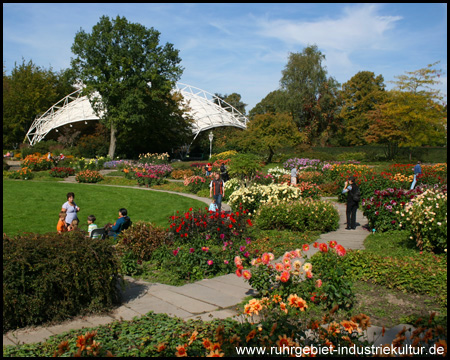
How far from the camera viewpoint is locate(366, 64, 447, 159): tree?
32.7 metres

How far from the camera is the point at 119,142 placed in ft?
139

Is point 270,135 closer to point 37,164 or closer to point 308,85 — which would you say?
point 308,85

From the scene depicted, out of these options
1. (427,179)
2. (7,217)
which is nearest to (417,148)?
(427,179)

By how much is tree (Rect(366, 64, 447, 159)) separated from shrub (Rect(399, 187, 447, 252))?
2810cm

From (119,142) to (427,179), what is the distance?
3291cm

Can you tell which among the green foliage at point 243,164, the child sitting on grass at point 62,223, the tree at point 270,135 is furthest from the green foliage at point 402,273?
the tree at point 270,135

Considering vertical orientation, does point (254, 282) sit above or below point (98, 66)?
below

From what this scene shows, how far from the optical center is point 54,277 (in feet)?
14.4

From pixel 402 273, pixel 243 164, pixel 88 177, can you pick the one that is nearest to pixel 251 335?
pixel 402 273

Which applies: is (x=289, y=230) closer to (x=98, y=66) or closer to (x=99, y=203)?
(x=99, y=203)

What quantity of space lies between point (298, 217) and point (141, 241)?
4192 mm

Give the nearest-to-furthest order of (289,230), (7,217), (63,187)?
(289,230)
(7,217)
(63,187)

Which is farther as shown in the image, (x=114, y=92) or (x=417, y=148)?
(x=417, y=148)

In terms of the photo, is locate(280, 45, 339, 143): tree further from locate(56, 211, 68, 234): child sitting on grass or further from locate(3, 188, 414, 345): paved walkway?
locate(3, 188, 414, 345): paved walkway
